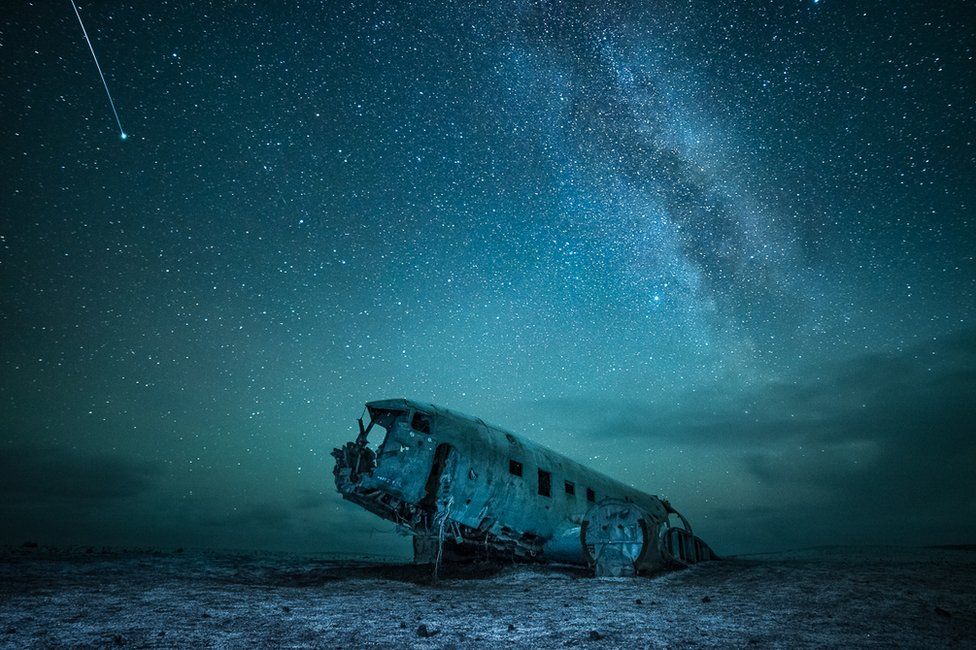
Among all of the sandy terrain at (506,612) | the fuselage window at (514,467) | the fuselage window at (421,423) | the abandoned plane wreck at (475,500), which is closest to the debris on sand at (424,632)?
the sandy terrain at (506,612)

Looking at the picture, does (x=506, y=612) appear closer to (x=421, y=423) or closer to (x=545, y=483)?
(x=421, y=423)

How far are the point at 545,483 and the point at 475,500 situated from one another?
4016 mm

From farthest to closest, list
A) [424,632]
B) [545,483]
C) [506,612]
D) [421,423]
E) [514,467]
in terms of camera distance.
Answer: [545,483], [514,467], [421,423], [506,612], [424,632]

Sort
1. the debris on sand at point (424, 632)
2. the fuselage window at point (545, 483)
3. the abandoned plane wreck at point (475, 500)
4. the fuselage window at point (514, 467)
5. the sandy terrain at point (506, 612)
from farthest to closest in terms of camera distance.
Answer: the fuselage window at point (545, 483) < the fuselage window at point (514, 467) < the abandoned plane wreck at point (475, 500) < the debris on sand at point (424, 632) < the sandy terrain at point (506, 612)

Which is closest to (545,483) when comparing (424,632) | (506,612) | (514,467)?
(514,467)

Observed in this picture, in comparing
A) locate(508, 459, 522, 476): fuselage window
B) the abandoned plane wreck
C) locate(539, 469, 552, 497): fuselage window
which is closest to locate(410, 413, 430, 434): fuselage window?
the abandoned plane wreck

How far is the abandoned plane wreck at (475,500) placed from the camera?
48.9 feet

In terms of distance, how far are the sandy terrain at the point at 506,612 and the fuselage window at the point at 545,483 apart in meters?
4.74

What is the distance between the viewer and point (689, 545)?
64.8 feet

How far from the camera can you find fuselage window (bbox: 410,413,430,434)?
51.3ft

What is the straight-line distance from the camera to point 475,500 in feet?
51.9

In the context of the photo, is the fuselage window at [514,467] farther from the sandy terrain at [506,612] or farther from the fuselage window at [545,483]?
the sandy terrain at [506,612]

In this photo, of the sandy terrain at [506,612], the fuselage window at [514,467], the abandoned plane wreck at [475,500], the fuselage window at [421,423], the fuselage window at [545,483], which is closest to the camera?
the sandy terrain at [506,612]

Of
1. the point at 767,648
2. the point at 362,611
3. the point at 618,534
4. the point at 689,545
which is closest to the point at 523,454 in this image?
the point at 618,534
